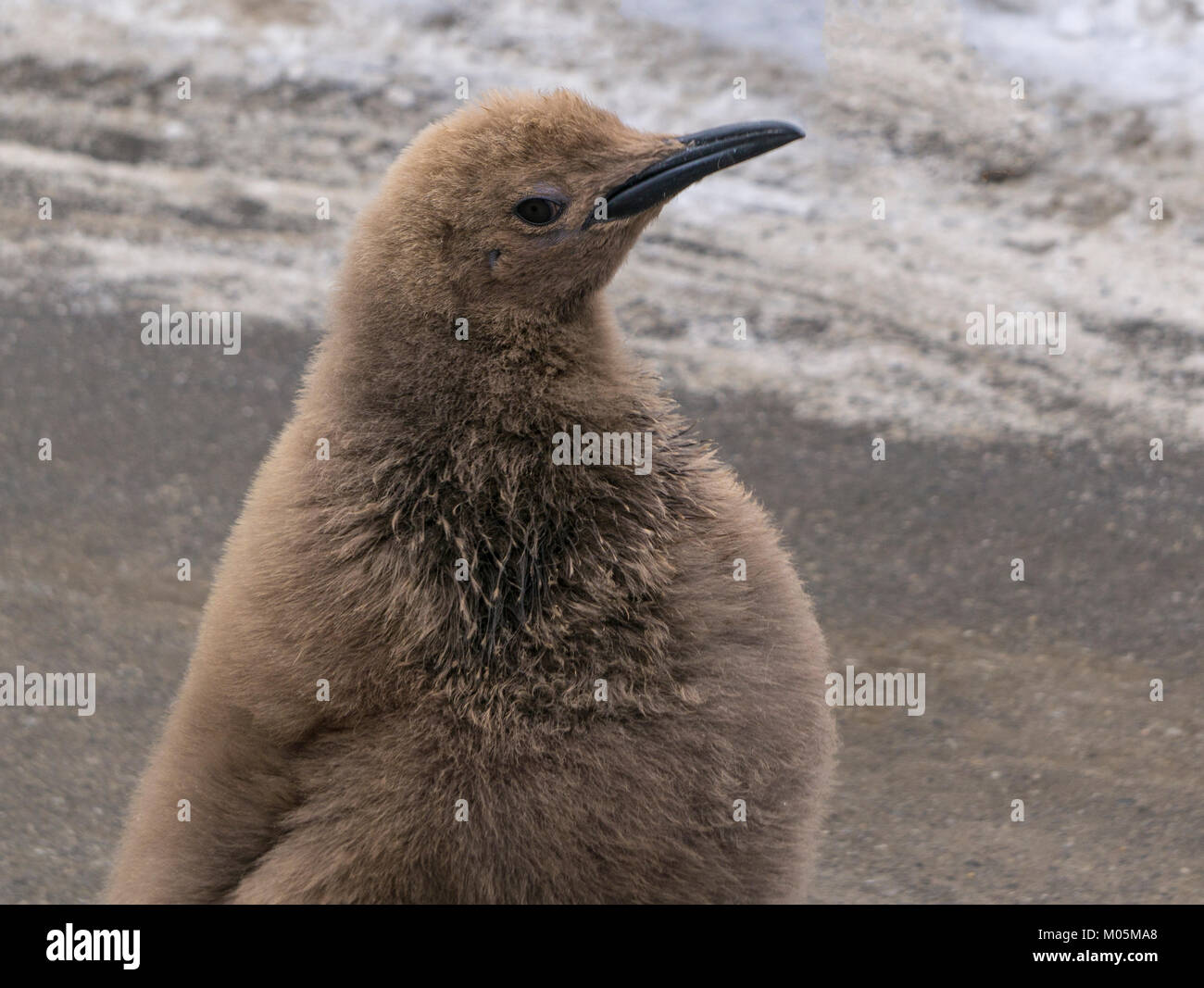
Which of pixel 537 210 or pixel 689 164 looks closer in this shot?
pixel 537 210

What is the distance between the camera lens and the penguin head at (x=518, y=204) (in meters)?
1.85

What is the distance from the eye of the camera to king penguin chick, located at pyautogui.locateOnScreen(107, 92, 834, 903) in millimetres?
1771

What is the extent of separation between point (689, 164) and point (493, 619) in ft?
2.43

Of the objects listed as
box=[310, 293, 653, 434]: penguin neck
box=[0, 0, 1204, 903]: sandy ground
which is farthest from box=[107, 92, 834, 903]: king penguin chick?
box=[0, 0, 1204, 903]: sandy ground

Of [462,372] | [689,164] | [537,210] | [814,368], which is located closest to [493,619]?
[462,372]

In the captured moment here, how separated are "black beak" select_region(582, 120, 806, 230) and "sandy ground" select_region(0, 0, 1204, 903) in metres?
1.64

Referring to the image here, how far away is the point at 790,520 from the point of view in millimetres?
4082

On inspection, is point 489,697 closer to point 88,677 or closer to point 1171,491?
point 88,677

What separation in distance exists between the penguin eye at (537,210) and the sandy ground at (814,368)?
1692mm

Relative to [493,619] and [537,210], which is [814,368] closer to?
[537,210]

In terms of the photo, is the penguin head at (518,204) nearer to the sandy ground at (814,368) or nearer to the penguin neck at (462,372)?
the penguin neck at (462,372)

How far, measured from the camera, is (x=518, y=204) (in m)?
1.87

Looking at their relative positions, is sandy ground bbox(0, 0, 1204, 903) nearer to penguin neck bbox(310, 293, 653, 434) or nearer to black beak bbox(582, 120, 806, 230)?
penguin neck bbox(310, 293, 653, 434)

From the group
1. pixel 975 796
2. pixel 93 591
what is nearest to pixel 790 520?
pixel 975 796
